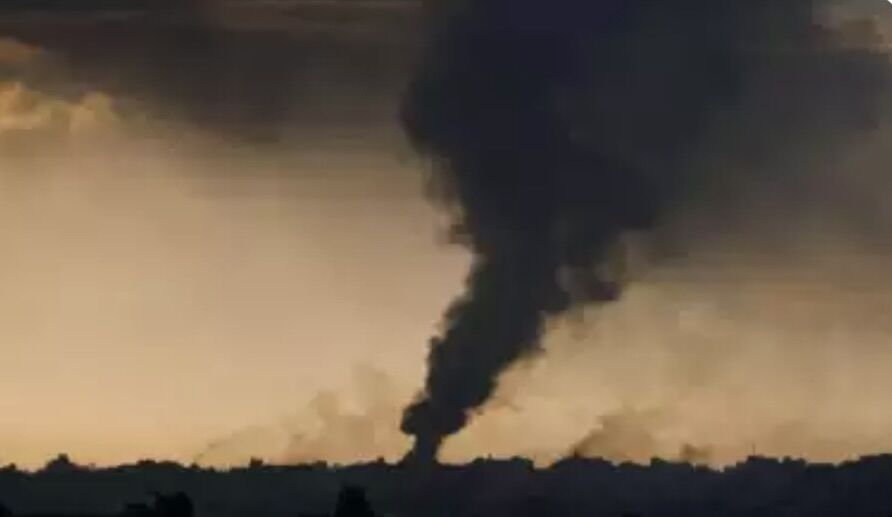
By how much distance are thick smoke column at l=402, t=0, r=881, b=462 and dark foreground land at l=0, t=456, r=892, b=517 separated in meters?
0.30

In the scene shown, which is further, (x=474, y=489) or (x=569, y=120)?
(x=569, y=120)

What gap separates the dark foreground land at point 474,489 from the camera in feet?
16.2

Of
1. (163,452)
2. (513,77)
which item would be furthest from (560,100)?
(163,452)

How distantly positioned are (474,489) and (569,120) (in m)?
1.23

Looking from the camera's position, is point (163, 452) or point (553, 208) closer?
point (163, 452)

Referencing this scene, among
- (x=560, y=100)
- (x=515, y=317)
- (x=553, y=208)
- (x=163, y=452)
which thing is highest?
(x=560, y=100)

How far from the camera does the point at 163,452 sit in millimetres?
4988

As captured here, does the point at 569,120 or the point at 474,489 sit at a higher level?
the point at 569,120

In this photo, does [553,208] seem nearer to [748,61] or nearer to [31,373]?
[748,61]

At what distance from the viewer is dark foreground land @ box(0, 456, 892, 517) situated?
16.2 feet

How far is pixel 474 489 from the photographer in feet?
16.6

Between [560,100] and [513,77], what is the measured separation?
170 millimetres

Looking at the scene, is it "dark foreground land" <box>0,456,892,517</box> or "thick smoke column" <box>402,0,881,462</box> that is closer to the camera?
"dark foreground land" <box>0,456,892,517</box>

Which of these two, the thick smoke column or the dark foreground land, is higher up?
the thick smoke column
